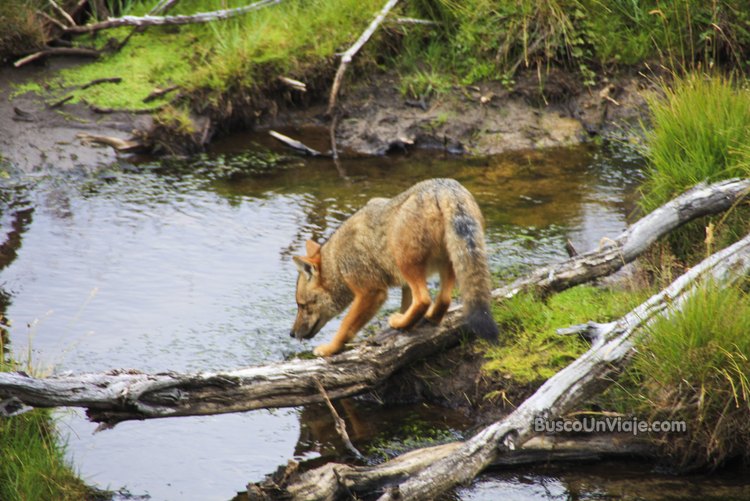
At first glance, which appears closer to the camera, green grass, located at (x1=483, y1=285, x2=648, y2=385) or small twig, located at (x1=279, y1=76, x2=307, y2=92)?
green grass, located at (x1=483, y1=285, x2=648, y2=385)

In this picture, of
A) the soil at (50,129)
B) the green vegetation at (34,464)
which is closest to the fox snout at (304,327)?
the green vegetation at (34,464)

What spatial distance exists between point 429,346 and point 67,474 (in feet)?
7.85

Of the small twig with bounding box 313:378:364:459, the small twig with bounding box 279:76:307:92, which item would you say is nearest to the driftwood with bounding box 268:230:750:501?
the small twig with bounding box 313:378:364:459

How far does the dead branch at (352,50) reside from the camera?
432 inches

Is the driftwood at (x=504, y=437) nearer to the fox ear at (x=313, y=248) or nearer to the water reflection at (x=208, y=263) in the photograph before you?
the water reflection at (x=208, y=263)

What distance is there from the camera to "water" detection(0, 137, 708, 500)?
5.86m

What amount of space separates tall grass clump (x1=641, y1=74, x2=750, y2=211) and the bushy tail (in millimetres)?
2316

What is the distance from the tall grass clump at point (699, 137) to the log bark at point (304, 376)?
16.0 inches

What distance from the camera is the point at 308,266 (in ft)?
22.7

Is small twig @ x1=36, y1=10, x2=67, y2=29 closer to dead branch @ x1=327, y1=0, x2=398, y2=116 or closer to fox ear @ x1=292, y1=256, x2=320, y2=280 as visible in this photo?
dead branch @ x1=327, y1=0, x2=398, y2=116

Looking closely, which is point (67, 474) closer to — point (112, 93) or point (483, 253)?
point (483, 253)

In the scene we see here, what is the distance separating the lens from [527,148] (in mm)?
A: 11305

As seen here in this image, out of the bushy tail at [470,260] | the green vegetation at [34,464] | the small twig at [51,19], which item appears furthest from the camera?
the small twig at [51,19]

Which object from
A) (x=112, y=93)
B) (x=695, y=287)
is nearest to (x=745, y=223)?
(x=695, y=287)
